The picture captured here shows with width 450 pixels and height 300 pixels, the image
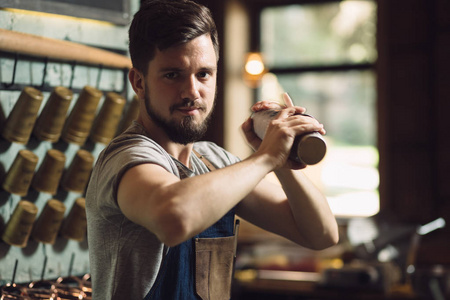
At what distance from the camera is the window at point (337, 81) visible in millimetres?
6215

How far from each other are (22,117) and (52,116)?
110 millimetres

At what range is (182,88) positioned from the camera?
1.36m

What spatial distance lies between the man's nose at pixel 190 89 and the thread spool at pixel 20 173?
2.44 feet

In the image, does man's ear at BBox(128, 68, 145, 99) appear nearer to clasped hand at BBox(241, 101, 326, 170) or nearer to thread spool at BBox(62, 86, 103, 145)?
clasped hand at BBox(241, 101, 326, 170)

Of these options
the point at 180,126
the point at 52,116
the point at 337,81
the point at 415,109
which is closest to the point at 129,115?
the point at 52,116

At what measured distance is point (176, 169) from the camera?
1412 mm

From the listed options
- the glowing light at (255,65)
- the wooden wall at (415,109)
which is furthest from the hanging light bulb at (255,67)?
the wooden wall at (415,109)

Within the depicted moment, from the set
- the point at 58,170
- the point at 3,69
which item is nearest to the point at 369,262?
the point at 58,170

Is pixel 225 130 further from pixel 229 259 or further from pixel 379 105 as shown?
pixel 229 259

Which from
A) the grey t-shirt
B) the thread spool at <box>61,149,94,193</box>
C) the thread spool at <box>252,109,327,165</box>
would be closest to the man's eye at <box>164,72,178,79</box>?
the grey t-shirt

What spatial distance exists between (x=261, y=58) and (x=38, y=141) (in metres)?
4.01

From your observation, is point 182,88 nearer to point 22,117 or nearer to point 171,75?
point 171,75

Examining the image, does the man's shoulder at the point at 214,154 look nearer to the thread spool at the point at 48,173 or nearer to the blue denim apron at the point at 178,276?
the blue denim apron at the point at 178,276

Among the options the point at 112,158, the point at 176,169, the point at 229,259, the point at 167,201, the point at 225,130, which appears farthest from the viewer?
the point at 225,130
